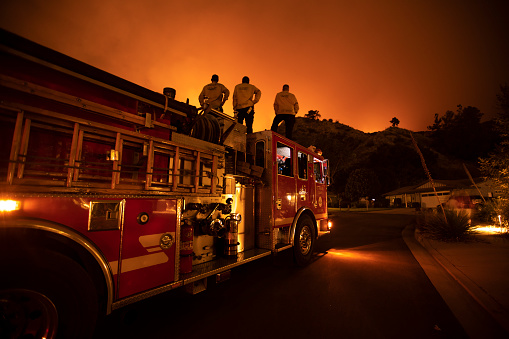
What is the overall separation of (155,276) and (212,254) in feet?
4.27

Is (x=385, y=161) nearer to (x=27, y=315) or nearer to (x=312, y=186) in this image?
(x=312, y=186)

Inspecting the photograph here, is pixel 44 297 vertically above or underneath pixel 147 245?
underneath

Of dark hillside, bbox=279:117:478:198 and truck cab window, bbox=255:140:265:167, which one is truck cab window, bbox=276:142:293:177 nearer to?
truck cab window, bbox=255:140:265:167

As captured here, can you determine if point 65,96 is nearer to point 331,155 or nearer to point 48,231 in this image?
point 48,231

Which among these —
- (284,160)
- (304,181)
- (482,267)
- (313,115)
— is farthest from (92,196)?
(313,115)

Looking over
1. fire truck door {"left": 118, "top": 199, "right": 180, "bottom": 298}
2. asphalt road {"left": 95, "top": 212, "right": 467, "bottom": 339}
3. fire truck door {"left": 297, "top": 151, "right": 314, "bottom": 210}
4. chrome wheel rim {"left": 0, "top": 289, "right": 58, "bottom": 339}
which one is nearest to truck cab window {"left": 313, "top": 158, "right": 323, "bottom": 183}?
fire truck door {"left": 297, "top": 151, "right": 314, "bottom": 210}

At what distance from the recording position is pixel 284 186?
5406 millimetres

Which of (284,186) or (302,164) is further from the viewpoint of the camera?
(302,164)

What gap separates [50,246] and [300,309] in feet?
10.1

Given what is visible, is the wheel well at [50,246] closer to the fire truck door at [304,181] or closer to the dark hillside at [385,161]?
the fire truck door at [304,181]

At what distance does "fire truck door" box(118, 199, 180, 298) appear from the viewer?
99.7 inches

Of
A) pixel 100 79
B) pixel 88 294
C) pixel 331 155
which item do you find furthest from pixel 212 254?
pixel 331 155

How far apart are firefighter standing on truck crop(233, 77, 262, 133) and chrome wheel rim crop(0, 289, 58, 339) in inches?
215

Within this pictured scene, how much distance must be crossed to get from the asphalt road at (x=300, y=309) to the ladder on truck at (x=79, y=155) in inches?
57.3
